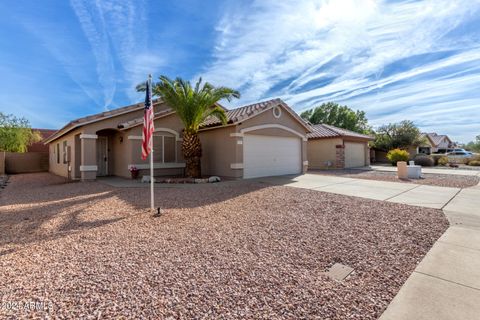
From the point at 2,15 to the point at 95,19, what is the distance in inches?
126

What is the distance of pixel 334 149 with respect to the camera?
20.7 metres

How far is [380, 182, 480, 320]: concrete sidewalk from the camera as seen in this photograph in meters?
2.35

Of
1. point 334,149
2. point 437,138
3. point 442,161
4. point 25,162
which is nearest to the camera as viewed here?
point 334,149

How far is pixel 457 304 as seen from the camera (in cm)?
248

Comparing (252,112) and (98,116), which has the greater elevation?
(252,112)

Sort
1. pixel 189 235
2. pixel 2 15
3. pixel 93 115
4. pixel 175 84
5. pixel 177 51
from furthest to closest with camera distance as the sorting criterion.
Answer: pixel 177 51 < pixel 93 115 < pixel 175 84 < pixel 2 15 < pixel 189 235

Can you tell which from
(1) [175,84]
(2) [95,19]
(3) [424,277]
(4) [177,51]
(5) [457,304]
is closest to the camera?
(5) [457,304]

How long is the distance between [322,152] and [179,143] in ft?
43.5

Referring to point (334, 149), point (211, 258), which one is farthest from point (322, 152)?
point (211, 258)

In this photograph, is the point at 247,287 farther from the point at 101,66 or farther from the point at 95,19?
the point at 101,66

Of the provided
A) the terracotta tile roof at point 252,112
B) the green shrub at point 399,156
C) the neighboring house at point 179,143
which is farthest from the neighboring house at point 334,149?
the terracotta tile roof at point 252,112

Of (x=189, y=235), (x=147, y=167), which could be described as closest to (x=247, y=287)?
(x=189, y=235)

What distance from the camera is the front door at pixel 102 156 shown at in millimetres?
14992

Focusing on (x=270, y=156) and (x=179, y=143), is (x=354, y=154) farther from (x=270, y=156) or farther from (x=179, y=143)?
(x=179, y=143)
